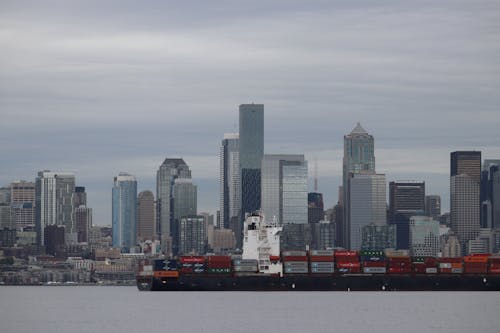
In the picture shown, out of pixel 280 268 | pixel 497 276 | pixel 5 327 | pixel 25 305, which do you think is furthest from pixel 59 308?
pixel 497 276

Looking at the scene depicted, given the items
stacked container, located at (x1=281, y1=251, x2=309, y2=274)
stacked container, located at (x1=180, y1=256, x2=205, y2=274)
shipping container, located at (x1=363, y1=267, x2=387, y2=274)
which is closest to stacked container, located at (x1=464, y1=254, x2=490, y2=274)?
shipping container, located at (x1=363, y1=267, x2=387, y2=274)

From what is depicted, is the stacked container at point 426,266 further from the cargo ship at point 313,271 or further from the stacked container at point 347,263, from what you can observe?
the stacked container at point 347,263

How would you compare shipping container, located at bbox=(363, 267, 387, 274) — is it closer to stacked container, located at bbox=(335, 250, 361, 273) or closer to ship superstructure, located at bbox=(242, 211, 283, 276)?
stacked container, located at bbox=(335, 250, 361, 273)

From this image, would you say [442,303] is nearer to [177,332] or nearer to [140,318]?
[140,318]

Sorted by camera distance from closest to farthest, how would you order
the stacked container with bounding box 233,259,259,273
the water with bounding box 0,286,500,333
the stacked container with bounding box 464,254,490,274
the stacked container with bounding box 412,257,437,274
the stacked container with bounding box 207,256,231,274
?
the water with bounding box 0,286,500,333
the stacked container with bounding box 207,256,231,274
the stacked container with bounding box 233,259,259,273
the stacked container with bounding box 464,254,490,274
the stacked container with bounding box 412,257,437,274

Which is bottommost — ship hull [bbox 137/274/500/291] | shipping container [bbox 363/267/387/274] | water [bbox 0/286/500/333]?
water [bbox 0/286/500/333]

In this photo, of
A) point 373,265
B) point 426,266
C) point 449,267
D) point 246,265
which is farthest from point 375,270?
point 246,265
